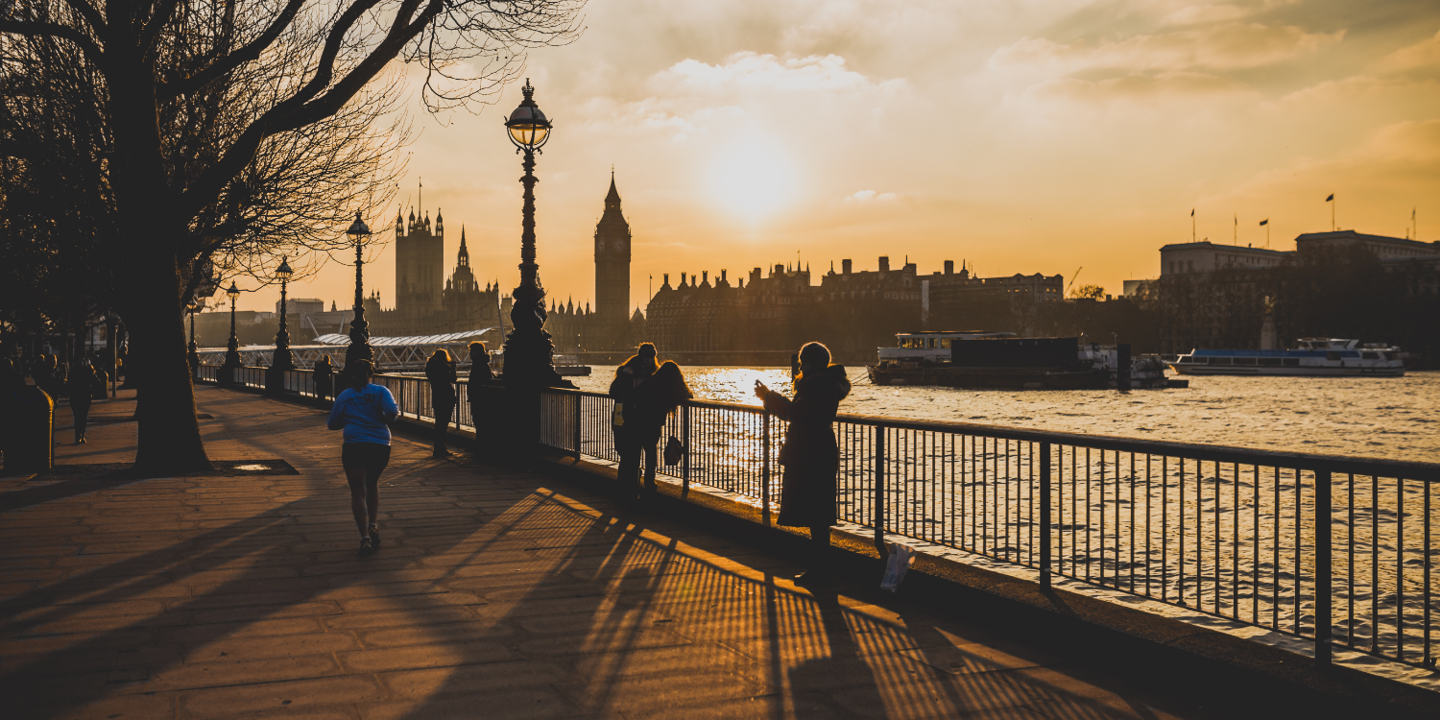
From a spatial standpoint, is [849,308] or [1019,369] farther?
[849,308]

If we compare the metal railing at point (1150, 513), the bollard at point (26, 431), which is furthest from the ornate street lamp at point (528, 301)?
the bollard at point (26, 431)

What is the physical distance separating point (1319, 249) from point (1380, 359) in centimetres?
3639

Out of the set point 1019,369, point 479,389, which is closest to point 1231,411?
point 1019,369

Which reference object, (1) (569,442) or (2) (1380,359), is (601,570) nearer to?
(1) (569,442)

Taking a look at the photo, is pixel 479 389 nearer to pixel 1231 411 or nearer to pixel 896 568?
pixel 896 568

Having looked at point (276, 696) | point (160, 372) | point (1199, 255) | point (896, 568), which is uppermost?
point (1199, 255)

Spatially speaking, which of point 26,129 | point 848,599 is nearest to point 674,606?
point 848,599

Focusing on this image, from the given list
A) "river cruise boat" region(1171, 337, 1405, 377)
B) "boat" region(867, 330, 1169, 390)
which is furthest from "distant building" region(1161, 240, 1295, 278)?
"boat" region(867, 330, 1169, 390)

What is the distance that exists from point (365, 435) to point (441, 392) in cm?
807

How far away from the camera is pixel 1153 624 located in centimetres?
548

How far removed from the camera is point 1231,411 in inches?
2058

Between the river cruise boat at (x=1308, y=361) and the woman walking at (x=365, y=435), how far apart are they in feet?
345

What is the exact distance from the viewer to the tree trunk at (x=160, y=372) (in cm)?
1273

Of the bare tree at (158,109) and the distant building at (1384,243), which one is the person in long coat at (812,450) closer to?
the bare tree at (158,109)
